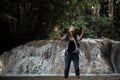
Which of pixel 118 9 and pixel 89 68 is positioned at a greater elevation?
pixel 118 9

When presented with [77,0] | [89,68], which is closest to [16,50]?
[89,68]

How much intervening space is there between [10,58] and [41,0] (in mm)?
4341

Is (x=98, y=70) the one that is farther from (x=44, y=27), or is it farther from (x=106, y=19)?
(x=106, y=19)

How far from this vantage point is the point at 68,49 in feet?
42.2

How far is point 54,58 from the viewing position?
22.5 metres

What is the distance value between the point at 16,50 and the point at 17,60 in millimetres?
1195

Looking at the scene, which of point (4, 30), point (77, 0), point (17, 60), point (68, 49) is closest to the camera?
point (68, 49)

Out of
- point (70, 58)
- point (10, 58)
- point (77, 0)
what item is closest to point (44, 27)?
point (10, 58)

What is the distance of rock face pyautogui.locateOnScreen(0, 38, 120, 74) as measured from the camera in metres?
21.5

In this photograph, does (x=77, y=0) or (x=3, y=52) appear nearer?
(x=3, y=52)

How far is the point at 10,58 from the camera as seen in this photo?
23312mm

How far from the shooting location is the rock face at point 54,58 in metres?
21.5

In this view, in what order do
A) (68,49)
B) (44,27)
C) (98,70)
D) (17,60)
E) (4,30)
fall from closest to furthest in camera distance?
1. (68,49)
2. (98,70)
3. (17,60)
4. (4,30)
5. (44,27)

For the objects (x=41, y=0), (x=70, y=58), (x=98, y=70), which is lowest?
(x=98, y=70)
